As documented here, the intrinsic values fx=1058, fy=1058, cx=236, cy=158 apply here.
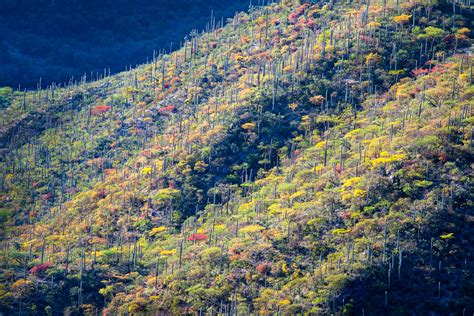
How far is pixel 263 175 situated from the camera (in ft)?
422

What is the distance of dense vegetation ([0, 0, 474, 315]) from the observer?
342 ft

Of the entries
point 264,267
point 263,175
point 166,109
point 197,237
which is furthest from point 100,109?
point 264,267

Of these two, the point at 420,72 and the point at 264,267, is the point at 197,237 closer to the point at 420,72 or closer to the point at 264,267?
the point at 264,267

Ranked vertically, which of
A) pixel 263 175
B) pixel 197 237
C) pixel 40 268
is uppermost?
pixel 263 175

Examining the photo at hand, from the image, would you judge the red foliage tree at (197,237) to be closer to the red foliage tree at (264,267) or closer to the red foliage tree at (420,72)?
the red foliage tree at (264,267)

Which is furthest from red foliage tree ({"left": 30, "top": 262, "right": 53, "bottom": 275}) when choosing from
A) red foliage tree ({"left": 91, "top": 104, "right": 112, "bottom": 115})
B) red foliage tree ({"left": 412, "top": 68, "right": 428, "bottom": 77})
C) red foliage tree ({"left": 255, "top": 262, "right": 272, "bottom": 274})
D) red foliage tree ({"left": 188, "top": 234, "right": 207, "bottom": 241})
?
red foliage tree ({"left": 412, "top": 68, "right": 428, "bottom": 77})

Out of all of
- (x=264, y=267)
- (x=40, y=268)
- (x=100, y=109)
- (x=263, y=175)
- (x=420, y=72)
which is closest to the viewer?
(x=264, y=267)

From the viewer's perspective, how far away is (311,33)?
15438cm

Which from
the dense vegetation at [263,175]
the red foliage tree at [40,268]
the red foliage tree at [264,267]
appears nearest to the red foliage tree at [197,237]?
the dense vegetation at [263,175]

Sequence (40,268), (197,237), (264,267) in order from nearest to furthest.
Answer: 1. (264,267)
2. (40,268)
3. (197,237)

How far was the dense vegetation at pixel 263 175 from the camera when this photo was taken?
104 meters

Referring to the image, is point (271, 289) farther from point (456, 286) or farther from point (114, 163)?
point (114, 163)

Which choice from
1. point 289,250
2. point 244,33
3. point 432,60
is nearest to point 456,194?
point 289,250

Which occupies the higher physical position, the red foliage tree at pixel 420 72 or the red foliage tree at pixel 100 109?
the red foliage tree at pixel 420 72
